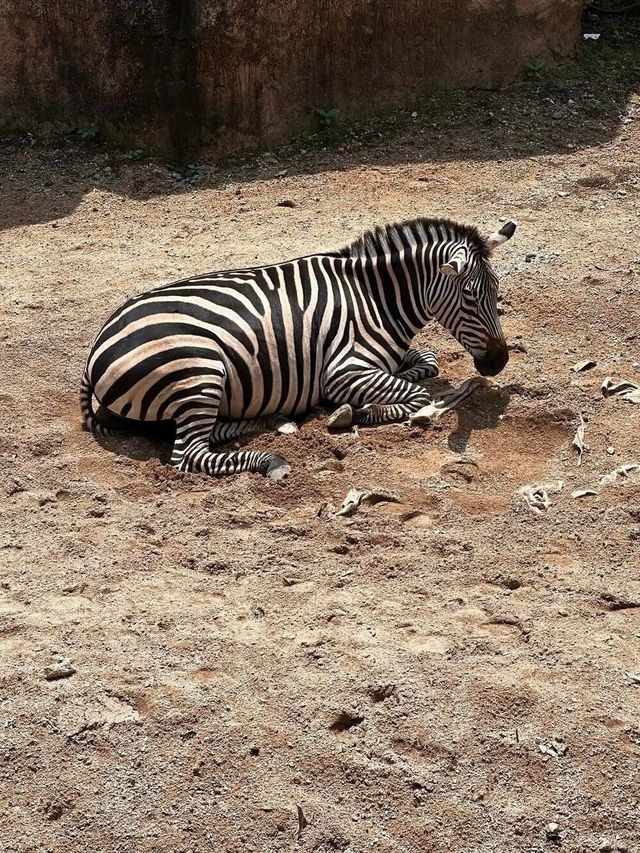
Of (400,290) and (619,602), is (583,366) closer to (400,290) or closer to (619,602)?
(400,290)

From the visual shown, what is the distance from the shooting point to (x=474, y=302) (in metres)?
8.12

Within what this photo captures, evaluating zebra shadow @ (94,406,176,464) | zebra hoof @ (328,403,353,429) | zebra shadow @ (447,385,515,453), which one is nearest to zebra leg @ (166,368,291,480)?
zebra shadow @ (94,406,176,464)

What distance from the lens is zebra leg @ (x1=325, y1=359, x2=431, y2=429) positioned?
7906 mm

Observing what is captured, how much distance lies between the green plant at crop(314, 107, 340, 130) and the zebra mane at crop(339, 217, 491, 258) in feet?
13.7

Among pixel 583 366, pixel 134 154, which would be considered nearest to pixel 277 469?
pixel 583 366

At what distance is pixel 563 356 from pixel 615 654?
10.8 feet

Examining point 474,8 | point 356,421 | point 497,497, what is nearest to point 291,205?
point 474,8

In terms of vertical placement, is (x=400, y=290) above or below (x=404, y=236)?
below

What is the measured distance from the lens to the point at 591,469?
7.19 meters

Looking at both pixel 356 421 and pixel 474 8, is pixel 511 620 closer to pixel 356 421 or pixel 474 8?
pixel 356 421

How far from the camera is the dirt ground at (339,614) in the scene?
512 cm

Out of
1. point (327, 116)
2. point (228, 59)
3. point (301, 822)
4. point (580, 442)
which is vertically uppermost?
point (228, 59)

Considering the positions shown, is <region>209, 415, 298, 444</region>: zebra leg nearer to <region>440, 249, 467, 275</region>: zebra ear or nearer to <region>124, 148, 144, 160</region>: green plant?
<region>440, 249, 467, 275</region>: zebra ear

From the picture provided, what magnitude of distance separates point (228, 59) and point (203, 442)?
5.95 m
